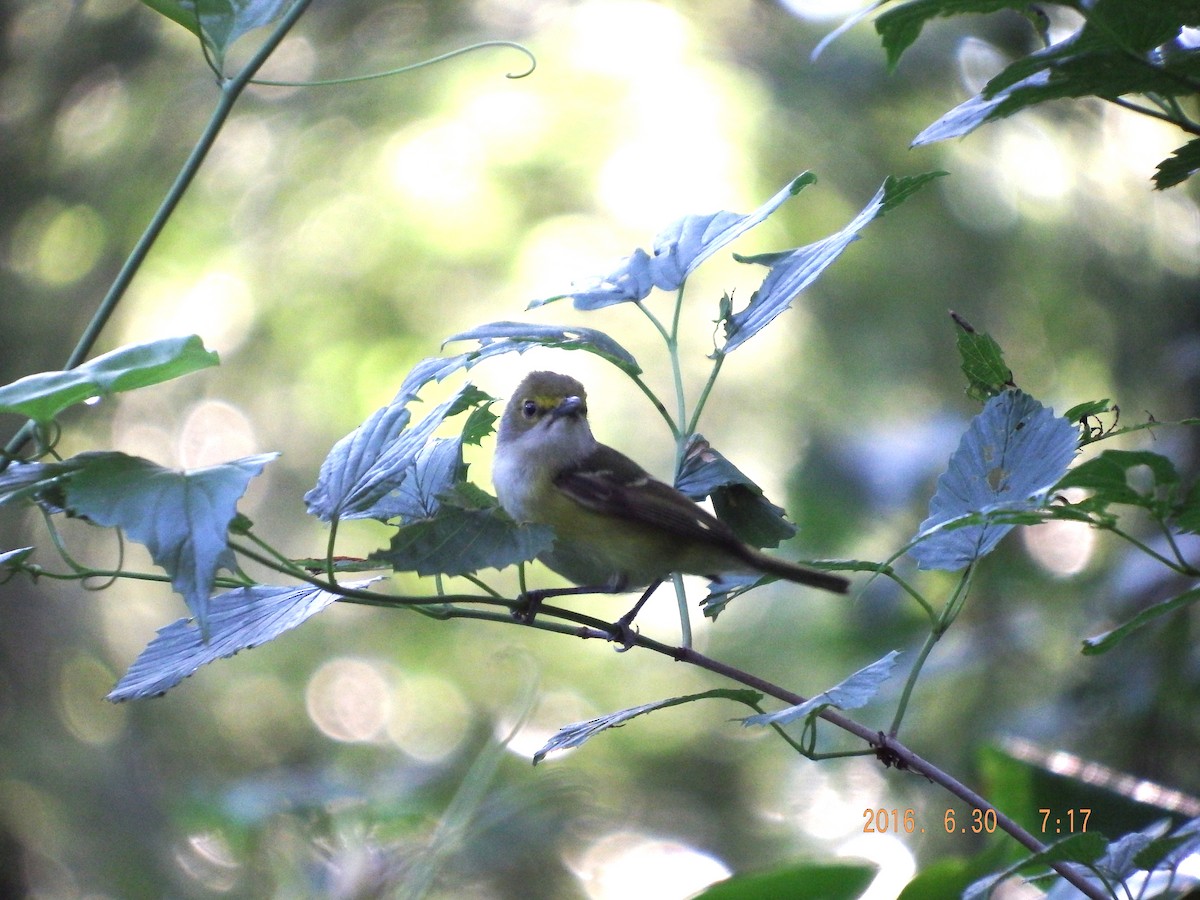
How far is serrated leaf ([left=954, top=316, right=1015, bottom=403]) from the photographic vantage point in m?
1.70

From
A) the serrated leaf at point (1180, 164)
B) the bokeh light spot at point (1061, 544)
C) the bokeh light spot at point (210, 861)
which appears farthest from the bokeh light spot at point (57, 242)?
the serrated leaf at point (1180, 164)

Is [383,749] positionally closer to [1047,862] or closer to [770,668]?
[770,668]

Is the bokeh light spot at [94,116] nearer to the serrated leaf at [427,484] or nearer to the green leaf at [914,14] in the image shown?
the serrated leaf at [427,484]

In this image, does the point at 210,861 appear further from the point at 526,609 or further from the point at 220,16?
the point at 220,16

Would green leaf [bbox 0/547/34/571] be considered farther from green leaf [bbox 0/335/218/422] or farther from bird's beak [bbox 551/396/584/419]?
bird's beak [bbox 551/396/584/419]

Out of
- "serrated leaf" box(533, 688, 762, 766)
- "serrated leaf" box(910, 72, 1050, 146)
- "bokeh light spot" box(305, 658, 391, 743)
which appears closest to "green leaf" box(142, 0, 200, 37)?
"serrated leaf" box(910, 72, 1050, 146)

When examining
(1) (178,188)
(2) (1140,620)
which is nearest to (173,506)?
(1) (178,188)

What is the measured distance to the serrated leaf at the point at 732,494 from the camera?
1.85 m

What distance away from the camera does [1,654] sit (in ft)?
15.9

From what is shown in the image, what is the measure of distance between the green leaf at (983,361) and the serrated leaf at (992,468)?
0.09 m

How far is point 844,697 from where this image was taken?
4.66 feet

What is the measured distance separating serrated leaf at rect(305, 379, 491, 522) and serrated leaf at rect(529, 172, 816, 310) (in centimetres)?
35

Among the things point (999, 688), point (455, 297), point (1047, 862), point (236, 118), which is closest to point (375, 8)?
point (236, 118)
